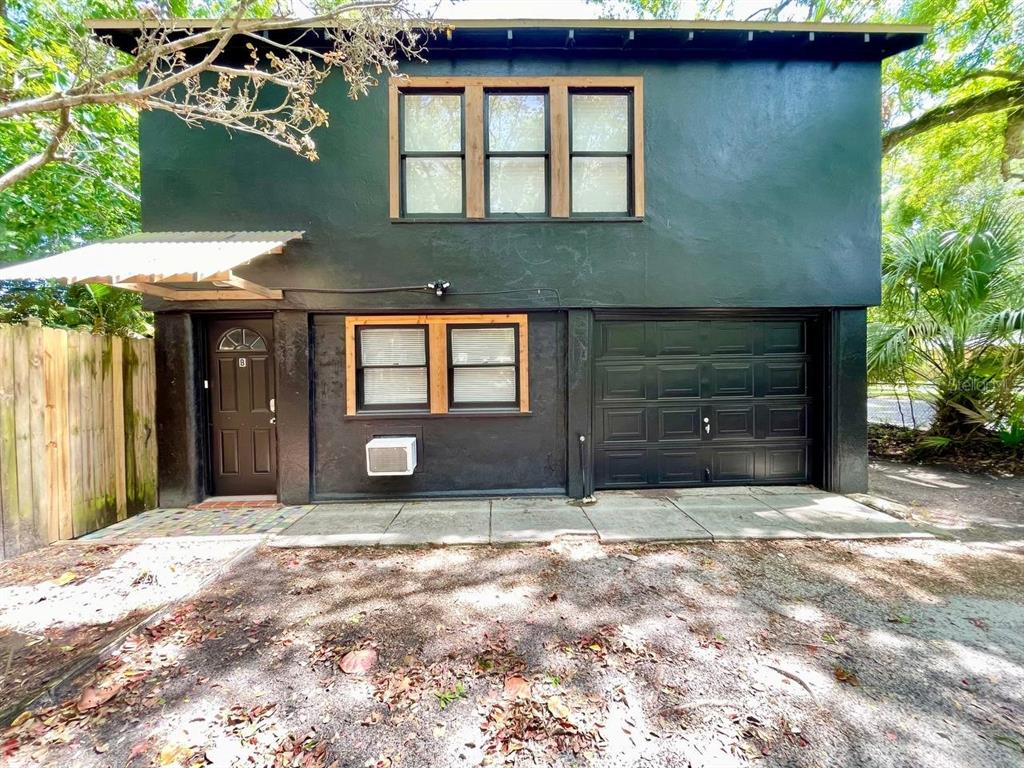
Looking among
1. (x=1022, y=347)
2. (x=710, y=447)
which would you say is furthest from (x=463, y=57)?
(x=1022, y=347)

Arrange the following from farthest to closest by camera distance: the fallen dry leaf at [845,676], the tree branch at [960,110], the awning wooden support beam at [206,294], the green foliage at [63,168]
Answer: the tree branch at [960,110]
the green foliage at [63,168]
the awning wooden support beam at [206,294]
the fallen dry leaf at [845,676]

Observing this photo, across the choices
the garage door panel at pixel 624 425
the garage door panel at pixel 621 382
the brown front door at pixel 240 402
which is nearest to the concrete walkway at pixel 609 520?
the garage door panel at pixel 624 425

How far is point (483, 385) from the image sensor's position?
18.3 ft

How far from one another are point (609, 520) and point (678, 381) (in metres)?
2.34

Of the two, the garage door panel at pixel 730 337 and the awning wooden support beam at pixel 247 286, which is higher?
the awning wooden support beam at pixel 247 286

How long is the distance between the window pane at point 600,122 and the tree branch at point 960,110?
7600mm

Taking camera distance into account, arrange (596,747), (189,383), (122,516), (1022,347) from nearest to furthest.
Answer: (596,747)
(122,516)
(189,383)
(1022,347)

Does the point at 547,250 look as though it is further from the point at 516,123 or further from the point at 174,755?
the point at 174,755

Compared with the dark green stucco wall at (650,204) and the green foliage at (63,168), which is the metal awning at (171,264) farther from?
the green foliage at (63,168)

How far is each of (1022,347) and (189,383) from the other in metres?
12.0

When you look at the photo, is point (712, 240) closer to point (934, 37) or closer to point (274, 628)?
point (274, 628)

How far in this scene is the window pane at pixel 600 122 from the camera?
5449 mm

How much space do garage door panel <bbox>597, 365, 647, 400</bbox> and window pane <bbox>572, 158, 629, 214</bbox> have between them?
219cm

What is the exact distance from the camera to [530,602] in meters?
3.14
